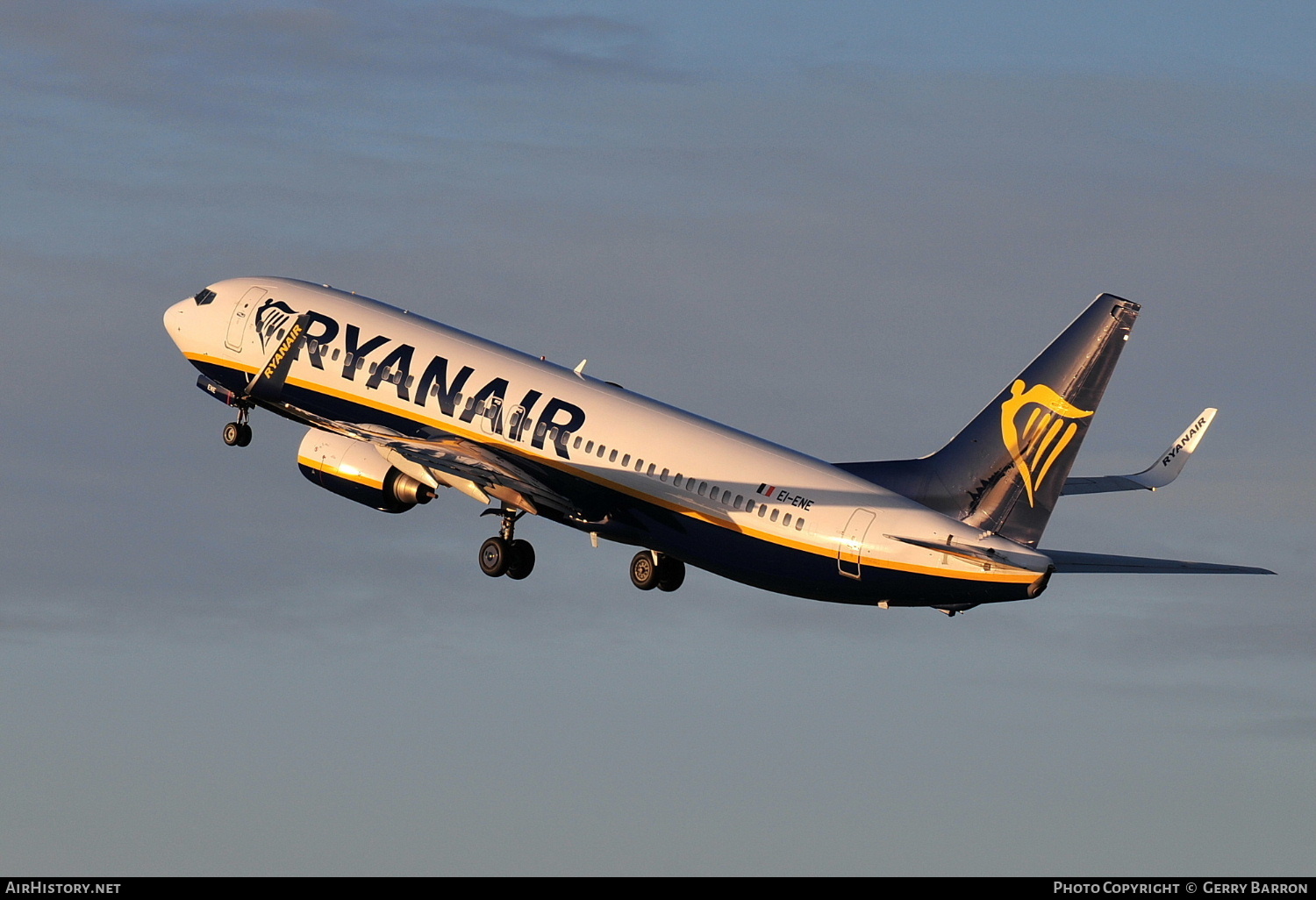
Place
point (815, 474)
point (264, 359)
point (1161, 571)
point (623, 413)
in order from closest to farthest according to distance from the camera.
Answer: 1. point (1161, 571)
2. point (815, 474)
3. point (623, 413)
4. point (264, 359)

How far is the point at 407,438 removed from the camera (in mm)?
60750

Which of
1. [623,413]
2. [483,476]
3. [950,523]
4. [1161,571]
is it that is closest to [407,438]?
[483,476]

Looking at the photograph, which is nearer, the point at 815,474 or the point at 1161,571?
the point at 1161,571

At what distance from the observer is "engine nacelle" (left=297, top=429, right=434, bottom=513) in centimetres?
6153

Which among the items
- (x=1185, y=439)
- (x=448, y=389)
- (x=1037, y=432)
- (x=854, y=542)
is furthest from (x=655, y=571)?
(x=1185, y=439)

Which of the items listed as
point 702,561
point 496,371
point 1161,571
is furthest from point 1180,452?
point 496,371

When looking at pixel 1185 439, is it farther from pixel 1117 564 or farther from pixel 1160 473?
pixel 1117 564

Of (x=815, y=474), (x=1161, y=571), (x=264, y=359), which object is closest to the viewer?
(x=1161, y=571)

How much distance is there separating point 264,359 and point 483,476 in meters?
12.2

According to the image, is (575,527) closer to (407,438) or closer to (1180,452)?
(407,438)

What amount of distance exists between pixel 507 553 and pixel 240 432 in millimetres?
13149

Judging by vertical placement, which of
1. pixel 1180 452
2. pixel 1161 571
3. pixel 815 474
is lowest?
pixel 1161 571

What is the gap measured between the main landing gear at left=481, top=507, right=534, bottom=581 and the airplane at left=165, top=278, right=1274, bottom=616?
59 mm

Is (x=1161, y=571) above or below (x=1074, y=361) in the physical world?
below
